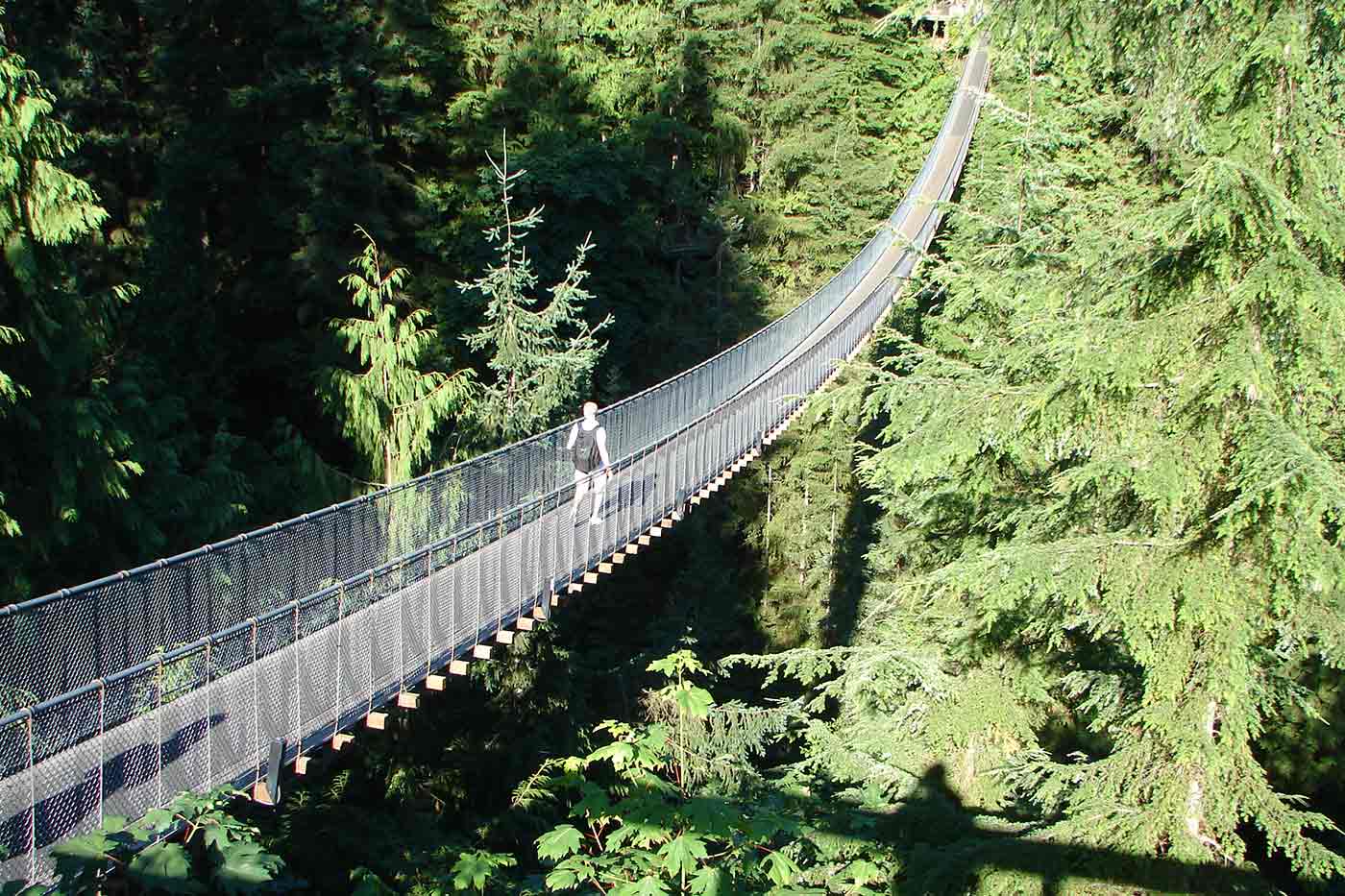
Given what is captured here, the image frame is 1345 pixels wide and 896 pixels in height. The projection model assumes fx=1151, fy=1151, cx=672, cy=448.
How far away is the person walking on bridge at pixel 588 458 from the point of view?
8039mm

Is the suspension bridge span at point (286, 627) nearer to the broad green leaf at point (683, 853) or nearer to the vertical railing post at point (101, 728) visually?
the vertical railing post at point (101, 728)

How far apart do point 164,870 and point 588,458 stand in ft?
19.8

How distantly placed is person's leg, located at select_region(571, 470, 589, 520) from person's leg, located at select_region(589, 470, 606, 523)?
95 mm

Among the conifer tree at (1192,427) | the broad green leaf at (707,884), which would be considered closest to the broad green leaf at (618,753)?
the broad green leaf at (707,884)

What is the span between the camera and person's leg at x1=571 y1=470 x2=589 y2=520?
26.6 ft

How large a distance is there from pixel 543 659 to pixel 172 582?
7.55m

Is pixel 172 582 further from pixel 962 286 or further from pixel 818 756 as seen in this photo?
pixel 962 286

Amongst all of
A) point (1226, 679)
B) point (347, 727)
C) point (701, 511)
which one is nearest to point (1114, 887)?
point (1226, 679)

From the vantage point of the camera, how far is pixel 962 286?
814cm

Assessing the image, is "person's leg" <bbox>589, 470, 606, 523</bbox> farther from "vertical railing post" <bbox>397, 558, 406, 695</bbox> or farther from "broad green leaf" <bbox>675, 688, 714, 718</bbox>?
"broad green leaf" <bbox>675, 688, 714, 718</bbox>

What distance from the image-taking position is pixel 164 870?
2.33 meters

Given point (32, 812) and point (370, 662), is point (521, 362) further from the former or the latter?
point (32, 812)

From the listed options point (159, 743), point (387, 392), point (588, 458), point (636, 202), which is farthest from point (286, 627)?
point (636, 202)

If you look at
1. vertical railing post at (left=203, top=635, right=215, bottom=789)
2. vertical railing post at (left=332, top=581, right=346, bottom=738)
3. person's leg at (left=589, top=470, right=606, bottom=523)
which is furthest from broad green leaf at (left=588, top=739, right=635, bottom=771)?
person's leg at (left=589, top=470, right=606, bottom=523)
